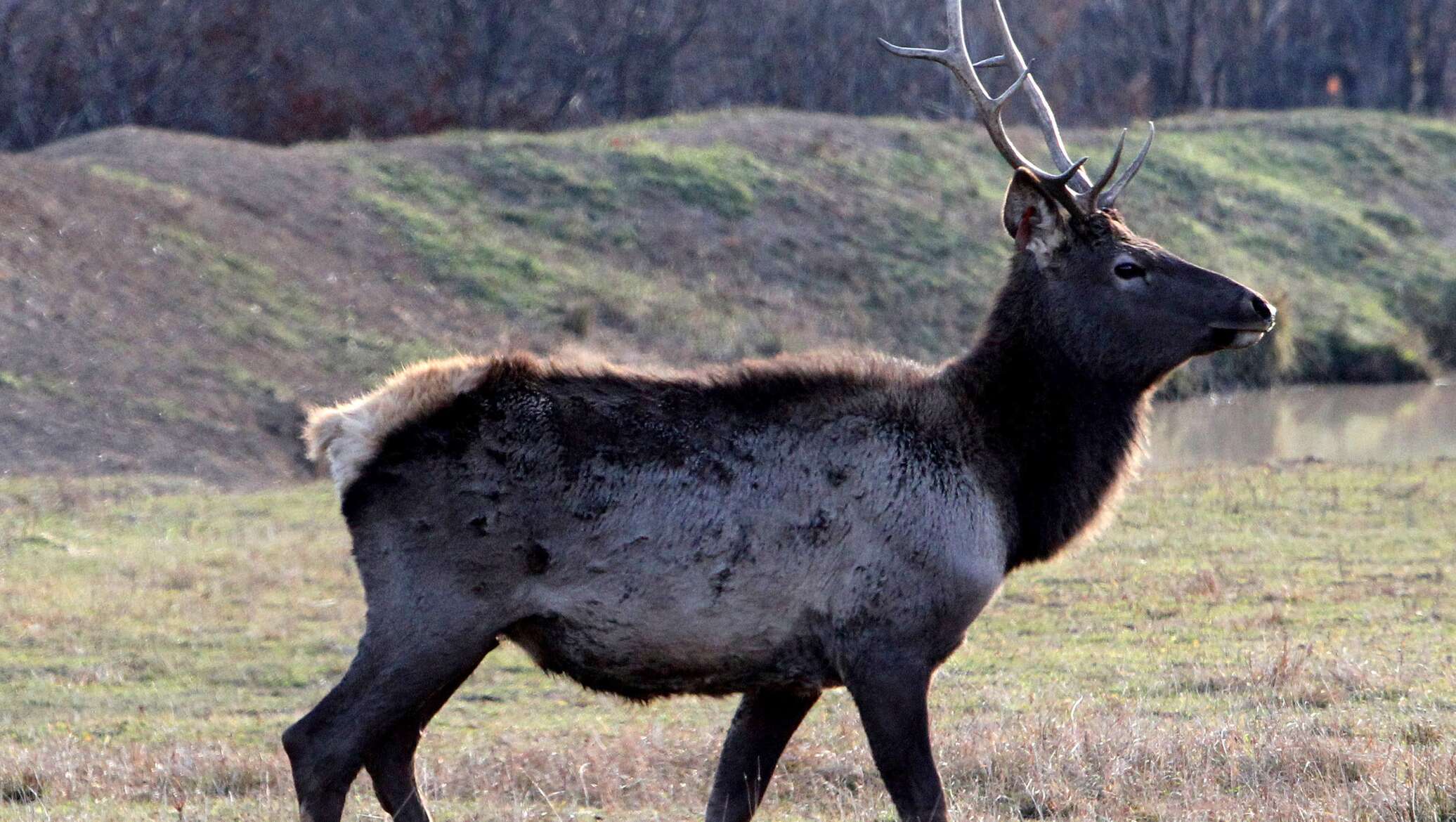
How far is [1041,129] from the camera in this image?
834 cm

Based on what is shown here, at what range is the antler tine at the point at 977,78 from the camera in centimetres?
785

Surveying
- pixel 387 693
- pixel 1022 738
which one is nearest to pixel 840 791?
pixel 1022 738

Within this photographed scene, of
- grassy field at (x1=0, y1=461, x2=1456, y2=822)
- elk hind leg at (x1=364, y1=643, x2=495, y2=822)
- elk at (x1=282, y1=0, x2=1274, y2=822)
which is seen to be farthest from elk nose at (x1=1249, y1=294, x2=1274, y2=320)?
elk hind leg at (x1=364, y1=643, x2=495, y2=822)

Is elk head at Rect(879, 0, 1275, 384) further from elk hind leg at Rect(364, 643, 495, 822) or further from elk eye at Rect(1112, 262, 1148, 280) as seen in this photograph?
elk hind leg at Rect(364, 643, 495, 822)

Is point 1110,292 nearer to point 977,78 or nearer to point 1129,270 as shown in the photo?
point 1129,270

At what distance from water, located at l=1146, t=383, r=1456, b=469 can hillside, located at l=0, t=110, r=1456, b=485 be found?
159cm

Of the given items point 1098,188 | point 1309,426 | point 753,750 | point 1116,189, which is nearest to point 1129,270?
point 1098,188

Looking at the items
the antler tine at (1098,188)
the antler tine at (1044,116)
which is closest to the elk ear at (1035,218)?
the antler tine at (1098,188)

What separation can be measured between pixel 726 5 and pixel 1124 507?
43.0 meters

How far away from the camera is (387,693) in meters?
6.49

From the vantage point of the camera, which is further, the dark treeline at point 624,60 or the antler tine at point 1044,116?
the dark treeline at point 624,60

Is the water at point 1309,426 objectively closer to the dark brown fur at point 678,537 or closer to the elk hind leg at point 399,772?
the dark brown fur at point 678,537

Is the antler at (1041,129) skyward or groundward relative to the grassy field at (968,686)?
skyward

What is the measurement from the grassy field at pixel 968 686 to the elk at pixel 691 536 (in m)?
0.84
